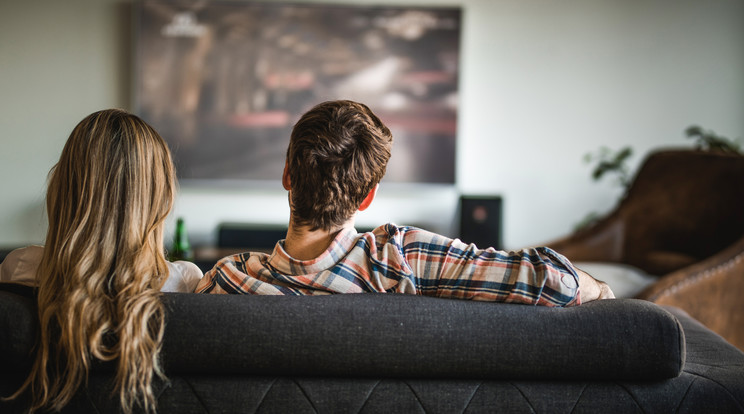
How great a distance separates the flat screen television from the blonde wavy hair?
311 cm

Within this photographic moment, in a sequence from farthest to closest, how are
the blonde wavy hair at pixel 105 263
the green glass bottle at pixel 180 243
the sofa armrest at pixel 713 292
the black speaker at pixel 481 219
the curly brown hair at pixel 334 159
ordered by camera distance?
the black speaker at pixel 481 219 < the green glass bottle at pixel 180 243 < the sofa armrest at pixel 713 292 < the curly brown hair at pixel 334 159 < the blonde wavy hair at pixel 105 263

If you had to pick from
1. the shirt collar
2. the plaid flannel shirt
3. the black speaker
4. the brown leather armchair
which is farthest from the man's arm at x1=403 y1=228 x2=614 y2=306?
the black speaker

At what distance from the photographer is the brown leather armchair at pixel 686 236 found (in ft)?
7.98

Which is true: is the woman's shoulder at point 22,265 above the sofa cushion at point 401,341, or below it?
→ above

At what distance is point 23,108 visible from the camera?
426cm

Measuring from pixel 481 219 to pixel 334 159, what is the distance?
2917mm

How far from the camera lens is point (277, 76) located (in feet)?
13.8

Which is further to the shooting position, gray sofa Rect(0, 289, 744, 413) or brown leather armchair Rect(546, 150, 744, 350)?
brown leather armchair Rect(546, 150, 744, 350)

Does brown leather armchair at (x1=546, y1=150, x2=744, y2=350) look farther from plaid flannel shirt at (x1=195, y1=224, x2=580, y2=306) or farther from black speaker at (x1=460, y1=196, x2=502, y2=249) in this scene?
plaid flannel shirt at (x1=195, y1=224, x2=580, y2=306)

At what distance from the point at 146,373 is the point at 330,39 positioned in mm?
3502

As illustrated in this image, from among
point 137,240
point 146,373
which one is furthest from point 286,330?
→ point 137,240

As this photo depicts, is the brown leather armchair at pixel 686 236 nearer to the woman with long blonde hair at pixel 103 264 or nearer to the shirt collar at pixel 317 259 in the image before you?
the shirt collar at pixel 317 259

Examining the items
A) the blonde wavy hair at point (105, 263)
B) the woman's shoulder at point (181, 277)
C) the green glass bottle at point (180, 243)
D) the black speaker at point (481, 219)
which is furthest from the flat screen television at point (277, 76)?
the blonde wavy hair at point (105, 263)

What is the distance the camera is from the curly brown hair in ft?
3.63
